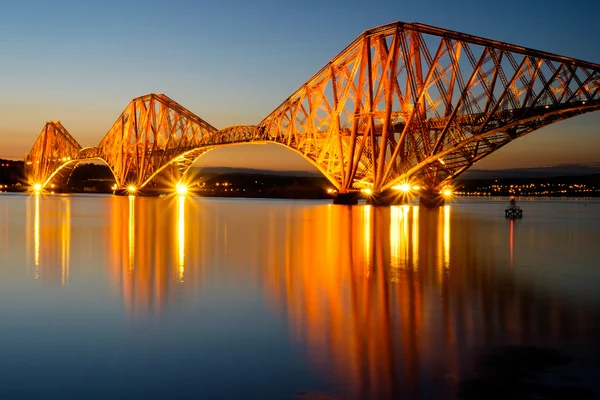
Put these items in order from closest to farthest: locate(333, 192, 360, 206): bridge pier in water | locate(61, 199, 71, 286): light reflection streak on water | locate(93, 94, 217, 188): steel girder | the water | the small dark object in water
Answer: the small dark object in water → the water → locate(61, 199, 71, 286): light reflection streak on water → locate(333, 192, 360, 206): bridge pier in water → locate(93, 94, 217, 188): steel girder

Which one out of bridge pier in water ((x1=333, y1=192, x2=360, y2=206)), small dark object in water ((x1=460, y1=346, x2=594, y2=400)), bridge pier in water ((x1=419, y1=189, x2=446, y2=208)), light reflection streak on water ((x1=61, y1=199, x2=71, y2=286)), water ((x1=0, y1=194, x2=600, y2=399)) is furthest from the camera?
bridge pier in water ((x1=419, y1=189, x2=446, y2=208))

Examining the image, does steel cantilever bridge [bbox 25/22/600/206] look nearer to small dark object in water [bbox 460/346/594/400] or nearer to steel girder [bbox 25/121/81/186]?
small dark object in water [bbox 460/346/594/400]

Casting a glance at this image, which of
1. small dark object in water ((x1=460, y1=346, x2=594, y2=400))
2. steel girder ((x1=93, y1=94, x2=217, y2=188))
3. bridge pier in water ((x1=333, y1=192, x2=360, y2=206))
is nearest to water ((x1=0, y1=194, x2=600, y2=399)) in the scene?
small dark object in water ((x1=460, y1=346, x2=594, y2=400))

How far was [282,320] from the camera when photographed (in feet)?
37.1

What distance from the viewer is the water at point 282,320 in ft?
25.7

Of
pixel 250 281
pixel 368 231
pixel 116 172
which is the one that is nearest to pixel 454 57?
pixel 368 231

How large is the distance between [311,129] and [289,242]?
158 ft

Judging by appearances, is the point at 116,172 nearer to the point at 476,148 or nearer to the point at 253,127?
the point at 253,127

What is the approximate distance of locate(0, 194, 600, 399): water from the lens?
7.85 meters

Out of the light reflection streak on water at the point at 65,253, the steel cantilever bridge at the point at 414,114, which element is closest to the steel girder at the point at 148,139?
the steel cantilever bridge at the point at 414,114

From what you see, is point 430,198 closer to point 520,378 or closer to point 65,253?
point 65,253

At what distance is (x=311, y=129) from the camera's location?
249ft

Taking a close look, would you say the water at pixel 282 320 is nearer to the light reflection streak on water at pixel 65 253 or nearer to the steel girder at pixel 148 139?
the light reflection streak on water at pixel 65 253

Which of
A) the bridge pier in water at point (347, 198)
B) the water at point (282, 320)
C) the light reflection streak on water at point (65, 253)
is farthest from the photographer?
the bridge pier in water at point (347, 198)
